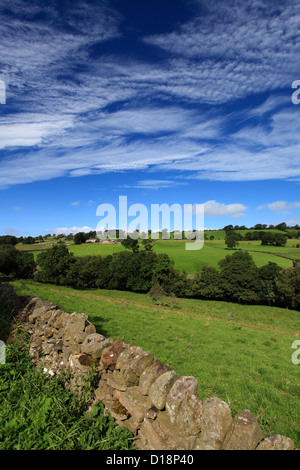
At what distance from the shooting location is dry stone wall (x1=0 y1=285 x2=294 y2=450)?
329cm

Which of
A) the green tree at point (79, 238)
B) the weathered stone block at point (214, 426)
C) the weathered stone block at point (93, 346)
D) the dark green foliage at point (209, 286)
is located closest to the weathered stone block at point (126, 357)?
the weathered stone block at point (93, 346)

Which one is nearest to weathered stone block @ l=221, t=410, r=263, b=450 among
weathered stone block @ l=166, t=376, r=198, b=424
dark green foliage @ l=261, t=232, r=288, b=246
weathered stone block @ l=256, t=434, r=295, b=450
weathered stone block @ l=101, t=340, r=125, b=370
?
weathered stone block @ l=256, t=434, r=295, b=450

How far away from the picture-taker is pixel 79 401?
192 inches

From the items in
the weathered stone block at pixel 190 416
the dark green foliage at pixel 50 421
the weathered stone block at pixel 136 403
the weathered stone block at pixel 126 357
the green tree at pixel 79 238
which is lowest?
the dark green foliage at pixel 50 421

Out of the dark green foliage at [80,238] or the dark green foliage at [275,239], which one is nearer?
the dark green foliage at [275,239]

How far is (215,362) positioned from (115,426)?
181 inches

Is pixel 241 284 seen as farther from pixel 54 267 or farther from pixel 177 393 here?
pixel 177 393

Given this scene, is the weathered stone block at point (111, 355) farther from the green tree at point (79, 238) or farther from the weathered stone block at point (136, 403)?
the green tree at point (79, 238)

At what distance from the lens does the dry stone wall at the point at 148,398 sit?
3285mm

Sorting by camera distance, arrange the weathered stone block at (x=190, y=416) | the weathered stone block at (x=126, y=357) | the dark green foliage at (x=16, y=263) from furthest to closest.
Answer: the dark green foliage at (x=16, y=263) < the weathered stone block at (x=126, y=357) < the weathered stone block at (x=190, y=416)

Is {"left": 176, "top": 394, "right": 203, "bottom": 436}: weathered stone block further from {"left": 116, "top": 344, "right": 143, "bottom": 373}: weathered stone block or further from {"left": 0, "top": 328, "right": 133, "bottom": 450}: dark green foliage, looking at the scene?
{"left": 116, "top": 344, "right": 143, "bottom": 373}: weathered stone block

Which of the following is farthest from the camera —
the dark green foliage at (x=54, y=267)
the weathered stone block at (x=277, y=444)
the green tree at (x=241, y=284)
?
the dark green foliage at (x=54, y=267)
